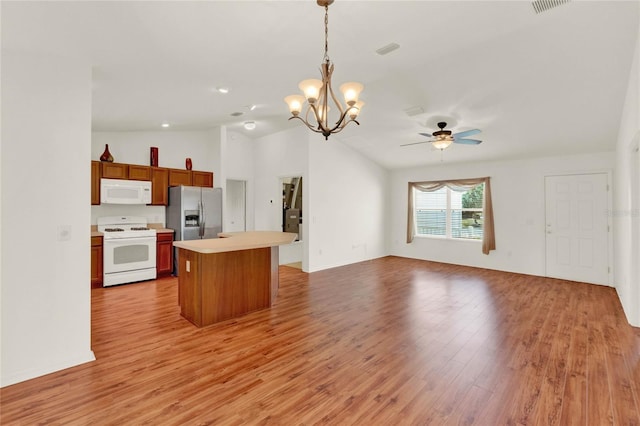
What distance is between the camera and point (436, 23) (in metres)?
2.47

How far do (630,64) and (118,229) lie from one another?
7.40 m

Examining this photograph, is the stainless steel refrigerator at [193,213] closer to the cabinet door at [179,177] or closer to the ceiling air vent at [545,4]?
the cabinet door at [179,177]

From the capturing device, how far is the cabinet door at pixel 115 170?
4.96 meters

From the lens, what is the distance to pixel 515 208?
623 cm

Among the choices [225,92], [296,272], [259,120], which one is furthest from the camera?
[296,272]

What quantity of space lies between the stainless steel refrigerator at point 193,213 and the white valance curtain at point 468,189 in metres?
4.82

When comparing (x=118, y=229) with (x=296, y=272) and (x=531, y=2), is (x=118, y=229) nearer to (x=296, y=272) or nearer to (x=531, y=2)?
(x=296, y=272)

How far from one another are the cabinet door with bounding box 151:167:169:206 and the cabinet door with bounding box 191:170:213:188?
1.66 feet

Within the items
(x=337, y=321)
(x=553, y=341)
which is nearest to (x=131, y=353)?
(x=337, y=321)

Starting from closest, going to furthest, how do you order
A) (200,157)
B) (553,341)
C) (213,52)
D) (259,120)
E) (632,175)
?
(213,52) < (553,341) < (632,175) < (259,120) < (200,157)

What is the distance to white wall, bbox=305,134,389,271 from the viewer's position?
6121 mm

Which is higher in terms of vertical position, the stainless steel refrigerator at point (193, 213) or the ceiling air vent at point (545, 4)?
the ceiling air vent at point (545, 4)

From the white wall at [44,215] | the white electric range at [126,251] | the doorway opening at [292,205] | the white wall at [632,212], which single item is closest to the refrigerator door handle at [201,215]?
the white electric range at [126,251]

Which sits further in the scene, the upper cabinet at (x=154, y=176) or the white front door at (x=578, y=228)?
the white front door at (x=578, y=228)
